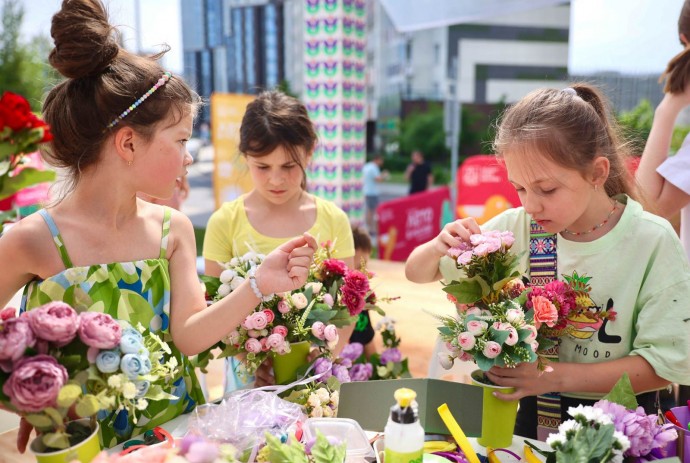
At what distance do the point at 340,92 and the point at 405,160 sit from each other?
42.1 feet

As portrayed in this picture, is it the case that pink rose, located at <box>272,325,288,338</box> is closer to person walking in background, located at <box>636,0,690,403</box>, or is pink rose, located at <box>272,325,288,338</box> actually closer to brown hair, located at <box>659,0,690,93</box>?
person walking in background, located at <box>636,0,690,403</box>

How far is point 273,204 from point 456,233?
39.7 inches

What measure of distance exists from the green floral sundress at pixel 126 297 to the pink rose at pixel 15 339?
0.37 meters

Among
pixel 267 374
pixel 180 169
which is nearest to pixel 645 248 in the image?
pixel 267 374

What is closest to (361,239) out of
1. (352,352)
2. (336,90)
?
(352,352)

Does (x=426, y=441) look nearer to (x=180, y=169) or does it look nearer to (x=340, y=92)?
(x=180, y=169)

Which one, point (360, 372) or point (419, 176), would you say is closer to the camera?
point (360, 372)

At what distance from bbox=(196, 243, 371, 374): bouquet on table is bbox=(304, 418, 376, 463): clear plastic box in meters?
0.29

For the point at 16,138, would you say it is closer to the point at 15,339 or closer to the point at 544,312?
the point at 15,339

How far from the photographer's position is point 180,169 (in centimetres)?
141

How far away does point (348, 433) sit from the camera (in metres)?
1.23

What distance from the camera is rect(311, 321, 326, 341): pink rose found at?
150 centimetres

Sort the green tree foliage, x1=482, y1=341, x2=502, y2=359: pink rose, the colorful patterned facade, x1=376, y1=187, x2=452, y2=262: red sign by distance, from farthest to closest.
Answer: the green tree foliage, x1=376, y1=187, x2=452, y2=262: red sign, the colorful patterned facade, x1=482, y1=341, x2=502, y2=359: pink rose

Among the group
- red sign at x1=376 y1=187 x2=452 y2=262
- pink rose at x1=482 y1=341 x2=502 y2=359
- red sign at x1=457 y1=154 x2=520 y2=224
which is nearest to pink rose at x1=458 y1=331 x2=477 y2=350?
pink rose at x1=482 y1=341 x2=502 y2=359
